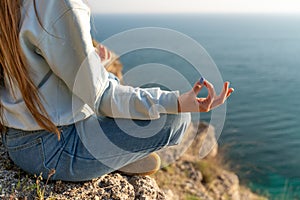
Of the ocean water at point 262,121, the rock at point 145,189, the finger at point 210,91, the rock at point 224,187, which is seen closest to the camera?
the finger at point 210,91

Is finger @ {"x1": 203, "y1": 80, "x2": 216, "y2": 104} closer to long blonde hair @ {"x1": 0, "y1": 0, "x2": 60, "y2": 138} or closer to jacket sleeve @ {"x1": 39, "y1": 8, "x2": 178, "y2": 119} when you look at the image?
jacket sleeve @ {"x1": 39, "y1": 8, "x2": 178, "y2": 119}

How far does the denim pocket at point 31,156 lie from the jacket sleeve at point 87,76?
1.03ft

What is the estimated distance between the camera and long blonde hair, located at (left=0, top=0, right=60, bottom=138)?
1.47m

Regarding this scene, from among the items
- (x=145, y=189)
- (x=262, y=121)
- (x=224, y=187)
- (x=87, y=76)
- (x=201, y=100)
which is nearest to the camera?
(x=87, y=76)

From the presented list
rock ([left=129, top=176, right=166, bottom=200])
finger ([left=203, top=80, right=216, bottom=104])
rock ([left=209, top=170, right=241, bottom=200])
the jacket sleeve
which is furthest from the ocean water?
rock ([left=209, top=170, right=241, bottom=200])

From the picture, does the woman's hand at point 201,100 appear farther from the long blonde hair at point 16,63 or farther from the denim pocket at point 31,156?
the denim pocket at point 31,156

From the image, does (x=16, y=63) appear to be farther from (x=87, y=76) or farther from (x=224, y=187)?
(x=224, y=187)

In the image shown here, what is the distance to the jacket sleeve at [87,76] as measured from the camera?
1.44 meters

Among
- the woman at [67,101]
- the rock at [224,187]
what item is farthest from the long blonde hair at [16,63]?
the rock at [224,187]

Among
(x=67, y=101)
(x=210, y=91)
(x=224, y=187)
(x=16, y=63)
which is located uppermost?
(x=210, y=91)

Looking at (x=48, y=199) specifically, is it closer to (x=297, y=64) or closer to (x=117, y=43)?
(x=117, y=43)

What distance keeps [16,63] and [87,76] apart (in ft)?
0.86

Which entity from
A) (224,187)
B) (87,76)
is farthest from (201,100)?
(224,187)

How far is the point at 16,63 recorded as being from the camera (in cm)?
153
